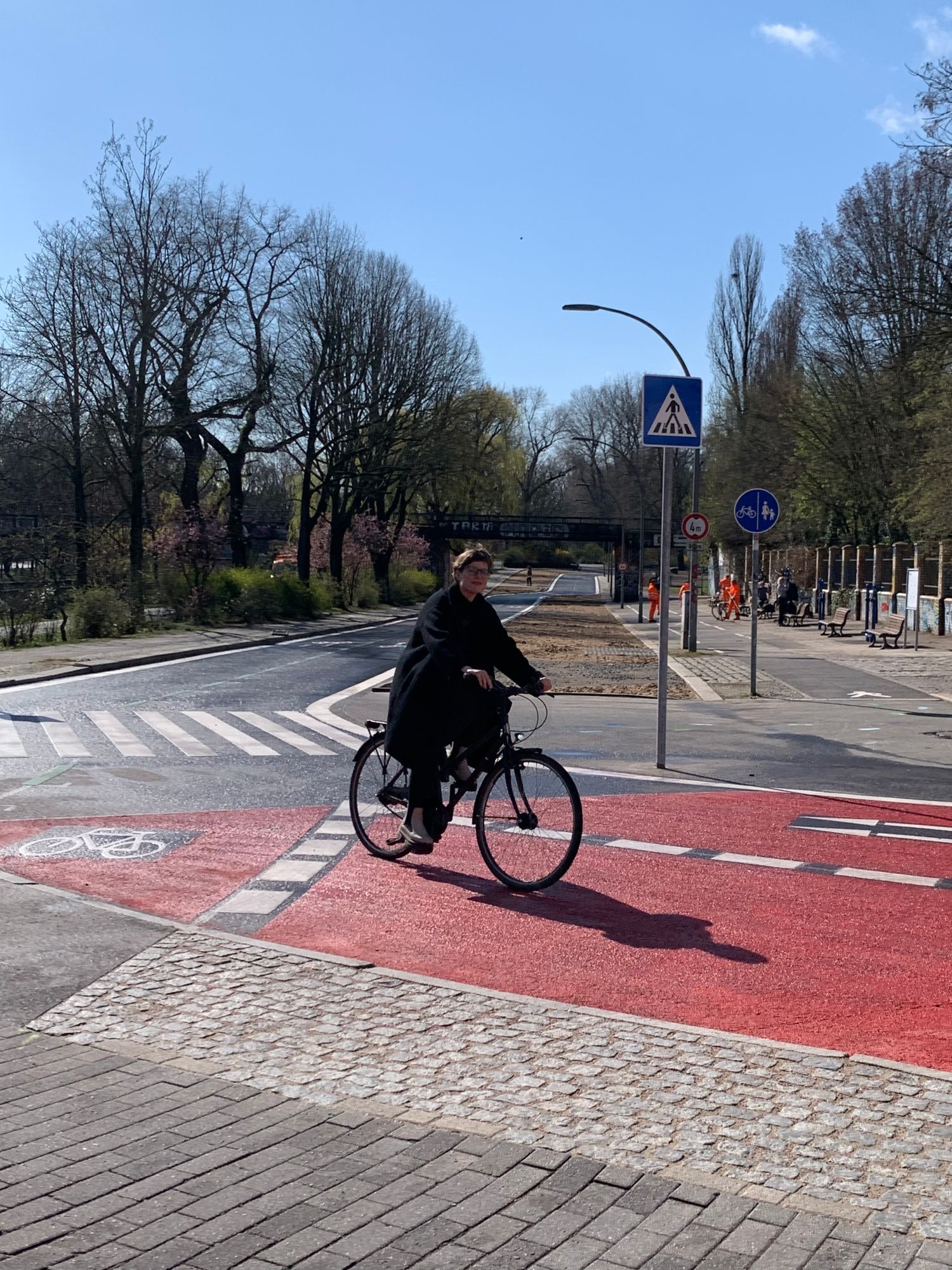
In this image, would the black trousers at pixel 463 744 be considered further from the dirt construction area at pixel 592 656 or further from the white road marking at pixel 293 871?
the dirt construction area at pixel 592 656

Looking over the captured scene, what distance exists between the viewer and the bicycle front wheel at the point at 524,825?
7.35 m

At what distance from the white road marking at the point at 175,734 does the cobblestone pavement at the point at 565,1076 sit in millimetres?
7334

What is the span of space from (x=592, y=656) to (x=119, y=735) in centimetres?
1758

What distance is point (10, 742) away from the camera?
13.7 meters

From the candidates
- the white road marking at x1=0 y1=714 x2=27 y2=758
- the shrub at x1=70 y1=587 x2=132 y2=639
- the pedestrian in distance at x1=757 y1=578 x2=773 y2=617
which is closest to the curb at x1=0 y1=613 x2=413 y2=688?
the shrub at x1=70 y1=587 x2=132 y2=639

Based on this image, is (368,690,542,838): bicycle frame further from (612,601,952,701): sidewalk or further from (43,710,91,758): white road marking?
(612,601,952,701): sidewalk

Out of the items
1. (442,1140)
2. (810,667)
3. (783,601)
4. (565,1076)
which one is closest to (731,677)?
(810,667)

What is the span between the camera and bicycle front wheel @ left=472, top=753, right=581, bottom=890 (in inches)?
289

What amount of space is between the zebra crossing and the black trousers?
17.6 feet

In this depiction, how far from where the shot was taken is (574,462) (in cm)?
12756

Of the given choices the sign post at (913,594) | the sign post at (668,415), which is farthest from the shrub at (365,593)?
the sign post at (668,415)

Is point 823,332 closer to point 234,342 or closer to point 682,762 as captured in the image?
point 234,342

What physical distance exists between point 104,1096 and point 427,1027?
1229mm

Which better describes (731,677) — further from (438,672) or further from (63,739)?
(438,672)
